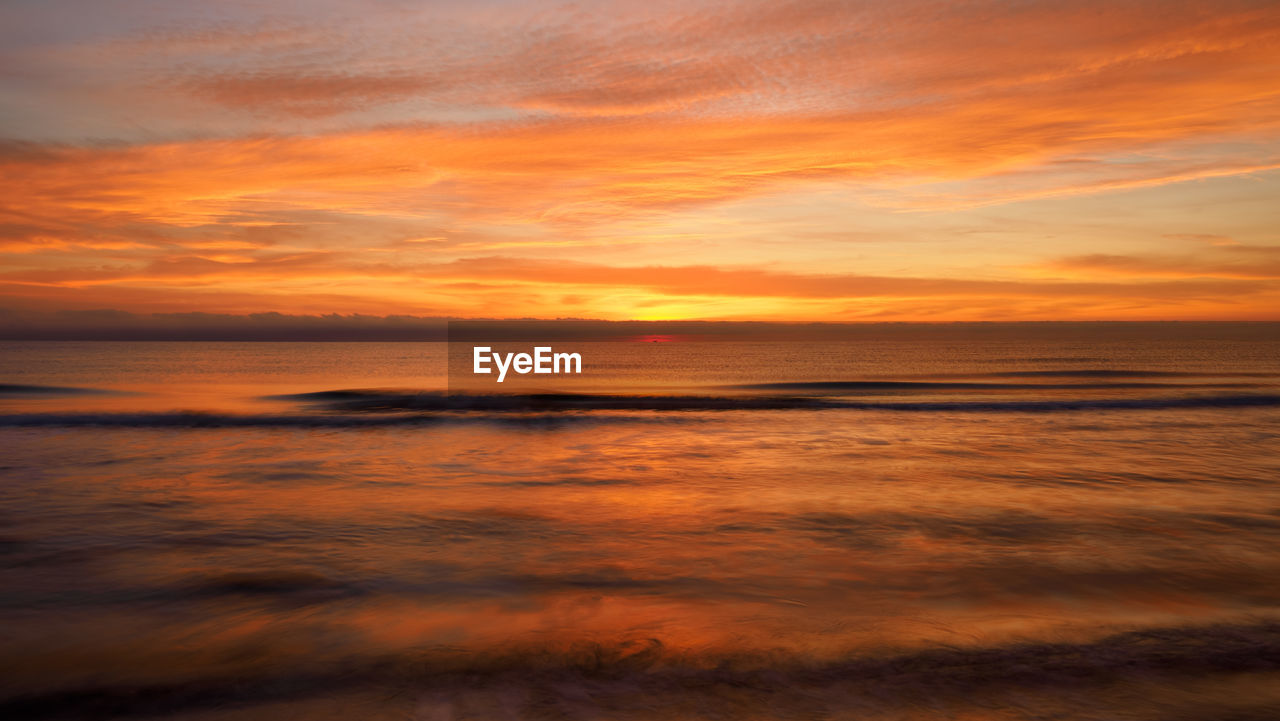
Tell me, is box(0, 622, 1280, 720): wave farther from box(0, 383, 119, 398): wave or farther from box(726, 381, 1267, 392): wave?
box(0, 383, 119, 398): wave

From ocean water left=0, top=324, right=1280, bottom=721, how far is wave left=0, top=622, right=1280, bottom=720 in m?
0.03

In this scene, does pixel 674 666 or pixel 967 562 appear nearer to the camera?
pixel 674 666

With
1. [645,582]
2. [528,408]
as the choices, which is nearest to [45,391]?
[528,408]

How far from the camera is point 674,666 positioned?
5777mm

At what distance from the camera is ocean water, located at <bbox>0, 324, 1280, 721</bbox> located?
535 centimetres

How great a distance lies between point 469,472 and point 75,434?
1423 centimetres

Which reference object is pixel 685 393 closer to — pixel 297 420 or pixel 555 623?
pixel 297 420

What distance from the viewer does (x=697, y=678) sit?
18.2ft

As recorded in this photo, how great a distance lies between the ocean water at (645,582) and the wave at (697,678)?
28 mm

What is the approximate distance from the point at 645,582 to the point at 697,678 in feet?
8.31

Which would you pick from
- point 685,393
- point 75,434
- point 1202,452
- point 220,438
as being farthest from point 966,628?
point 685,393

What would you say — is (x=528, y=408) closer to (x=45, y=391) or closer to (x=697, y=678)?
(x=697, y=678)

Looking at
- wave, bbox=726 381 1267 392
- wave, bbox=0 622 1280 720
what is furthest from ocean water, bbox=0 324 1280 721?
wave, bbox=726 381 1267 392

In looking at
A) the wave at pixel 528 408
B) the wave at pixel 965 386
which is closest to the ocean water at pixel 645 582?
the wave at pixel 528 408
